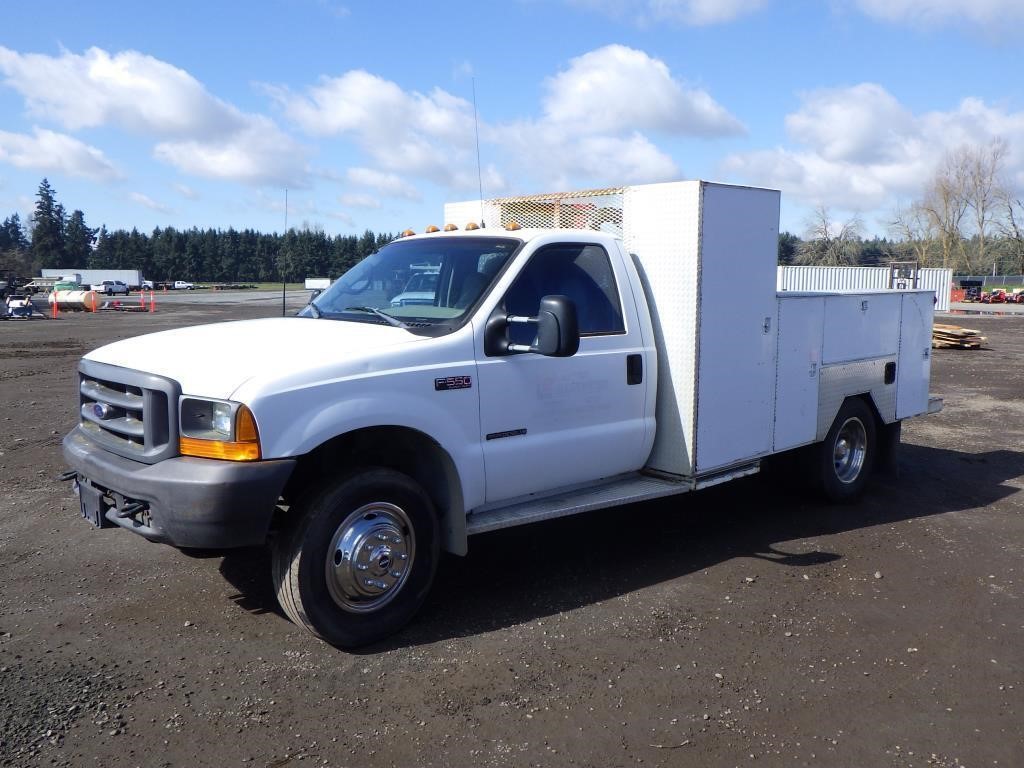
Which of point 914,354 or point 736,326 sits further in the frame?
point 914,354

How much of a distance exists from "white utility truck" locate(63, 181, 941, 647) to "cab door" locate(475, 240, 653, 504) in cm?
1

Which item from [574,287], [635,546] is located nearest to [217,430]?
[574,287]

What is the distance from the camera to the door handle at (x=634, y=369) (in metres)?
5.55

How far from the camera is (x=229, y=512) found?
394cm

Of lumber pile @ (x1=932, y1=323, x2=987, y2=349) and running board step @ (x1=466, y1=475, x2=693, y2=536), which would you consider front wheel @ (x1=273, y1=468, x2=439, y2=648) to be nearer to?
running board step @ (x1=466, y1=475, x2=693, y2=536)

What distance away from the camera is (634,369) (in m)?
5.59

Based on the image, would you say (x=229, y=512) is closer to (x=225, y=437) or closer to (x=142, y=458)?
(x=225, y=437)

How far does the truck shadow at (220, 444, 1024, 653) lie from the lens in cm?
506

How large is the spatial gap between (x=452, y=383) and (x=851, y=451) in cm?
444

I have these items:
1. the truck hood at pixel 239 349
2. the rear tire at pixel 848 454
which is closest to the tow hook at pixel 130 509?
the truck hood at pixel 239 349

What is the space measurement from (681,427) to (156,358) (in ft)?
10.6

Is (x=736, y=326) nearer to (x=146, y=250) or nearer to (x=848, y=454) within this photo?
(x=848, y=454)

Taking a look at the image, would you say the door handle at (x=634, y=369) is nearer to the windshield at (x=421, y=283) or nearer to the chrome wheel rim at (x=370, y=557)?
the windshield at (x=421, y=283)

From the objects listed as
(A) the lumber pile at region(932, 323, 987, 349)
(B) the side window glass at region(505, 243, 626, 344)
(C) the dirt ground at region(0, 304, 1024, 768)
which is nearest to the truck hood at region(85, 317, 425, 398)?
(B) the side window glass at region(505, 243, 626, 344)
